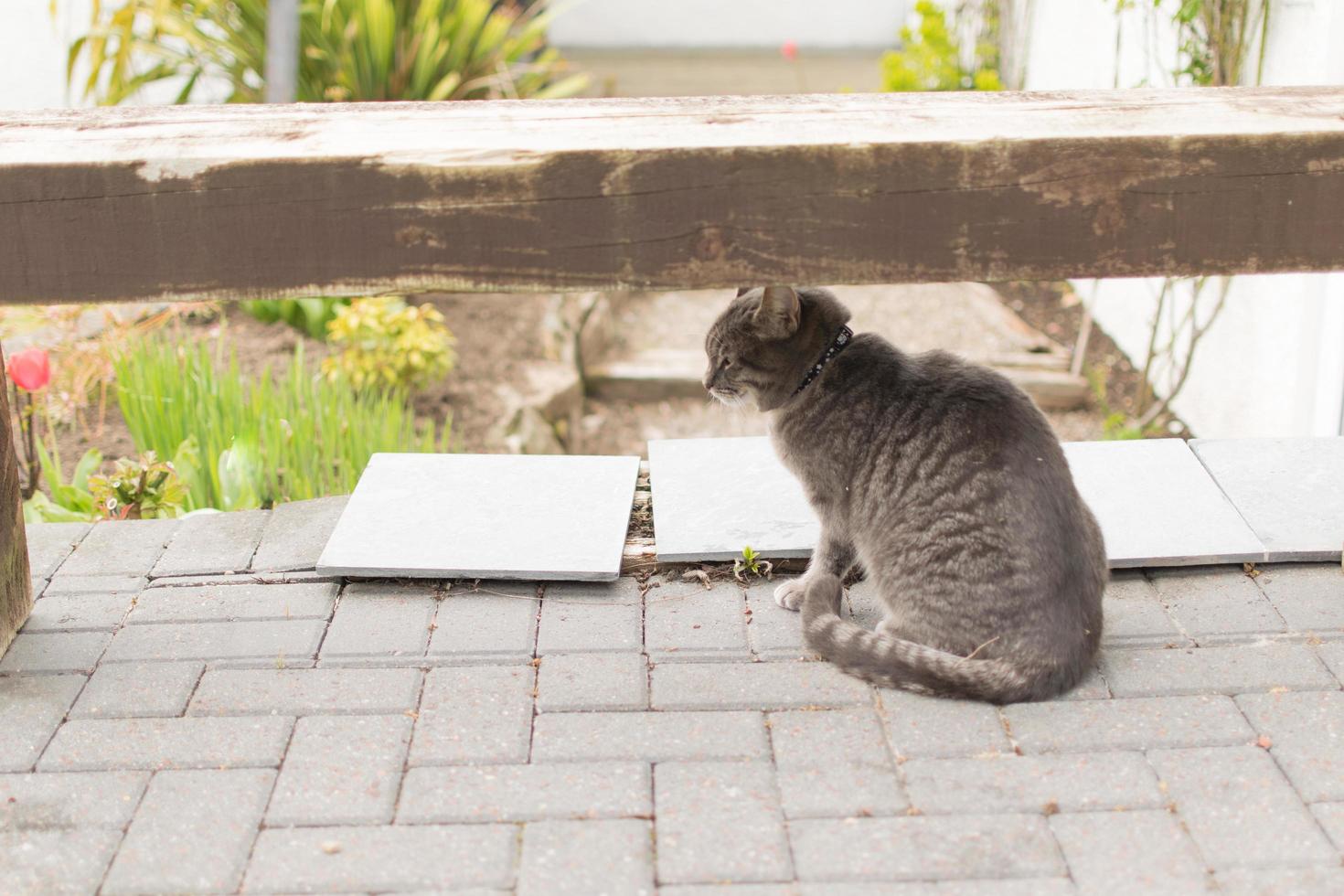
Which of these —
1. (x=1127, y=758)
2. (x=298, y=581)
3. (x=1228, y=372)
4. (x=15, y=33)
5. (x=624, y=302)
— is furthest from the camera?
(x=624, y=302)

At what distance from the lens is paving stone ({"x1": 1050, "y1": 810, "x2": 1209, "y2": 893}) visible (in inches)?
75.4

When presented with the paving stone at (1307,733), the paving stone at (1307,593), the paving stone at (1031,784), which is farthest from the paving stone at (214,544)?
the paving stone at (1307,593)

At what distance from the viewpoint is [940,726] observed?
90.5 inches

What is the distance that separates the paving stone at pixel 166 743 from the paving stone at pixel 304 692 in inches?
1.6

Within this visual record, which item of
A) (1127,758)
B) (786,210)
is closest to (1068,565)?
(1127,758)

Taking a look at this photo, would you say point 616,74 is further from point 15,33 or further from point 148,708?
point 148,708

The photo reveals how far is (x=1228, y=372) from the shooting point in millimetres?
4727

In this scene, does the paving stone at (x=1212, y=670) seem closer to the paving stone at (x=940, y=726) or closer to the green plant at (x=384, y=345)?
the paving stone at (x=940, y=726)

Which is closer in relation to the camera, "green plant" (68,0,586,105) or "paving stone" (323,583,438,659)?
"paving stone" (323,583,438,659)

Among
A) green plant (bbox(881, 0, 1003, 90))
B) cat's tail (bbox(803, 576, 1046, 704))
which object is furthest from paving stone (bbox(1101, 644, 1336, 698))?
green plant (bbox(881, 0, 1003, 90))

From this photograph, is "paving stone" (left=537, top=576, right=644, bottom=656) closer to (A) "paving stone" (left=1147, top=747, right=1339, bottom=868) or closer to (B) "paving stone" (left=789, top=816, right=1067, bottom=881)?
(B) "paving stone" (left=789, top=816, right=1067, bottom=881)

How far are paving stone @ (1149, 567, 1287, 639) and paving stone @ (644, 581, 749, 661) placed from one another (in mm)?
905

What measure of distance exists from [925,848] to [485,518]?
1374 mm

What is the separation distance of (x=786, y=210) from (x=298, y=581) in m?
1.44
